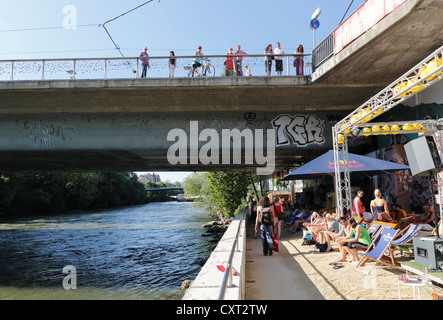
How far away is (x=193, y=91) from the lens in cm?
1355

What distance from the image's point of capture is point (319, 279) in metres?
5.95

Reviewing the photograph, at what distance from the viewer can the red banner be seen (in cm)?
890

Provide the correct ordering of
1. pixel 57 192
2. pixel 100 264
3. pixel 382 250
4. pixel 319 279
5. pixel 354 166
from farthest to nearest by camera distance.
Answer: pixel 57 192 < pixel 100 264 < pixel 354 166 < pixel 382 250 < pixel 319 279

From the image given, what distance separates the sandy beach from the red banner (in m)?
6.80

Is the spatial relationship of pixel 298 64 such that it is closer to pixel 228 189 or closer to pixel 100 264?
pixel 100 264

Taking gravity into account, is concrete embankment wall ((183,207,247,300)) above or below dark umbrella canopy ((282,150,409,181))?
below

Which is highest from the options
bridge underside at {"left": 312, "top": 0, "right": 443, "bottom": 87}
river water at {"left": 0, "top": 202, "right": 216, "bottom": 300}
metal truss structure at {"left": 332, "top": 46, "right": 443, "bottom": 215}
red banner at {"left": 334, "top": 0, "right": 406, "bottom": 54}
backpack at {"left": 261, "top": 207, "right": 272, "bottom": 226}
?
red banner at {"left": 334, "top": 0, "right": 406, "bottom": 54}

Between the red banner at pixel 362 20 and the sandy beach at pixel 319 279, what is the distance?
6804 millimetres

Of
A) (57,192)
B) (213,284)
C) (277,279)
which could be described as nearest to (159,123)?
(277,279)

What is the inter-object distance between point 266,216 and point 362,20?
7145mm

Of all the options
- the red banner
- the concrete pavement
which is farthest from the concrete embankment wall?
the red banner

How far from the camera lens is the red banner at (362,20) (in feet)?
29.2

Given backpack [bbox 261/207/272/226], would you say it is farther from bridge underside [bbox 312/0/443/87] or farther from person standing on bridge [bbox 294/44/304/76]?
person standing on bridge [bbox 294/44/304/76]
